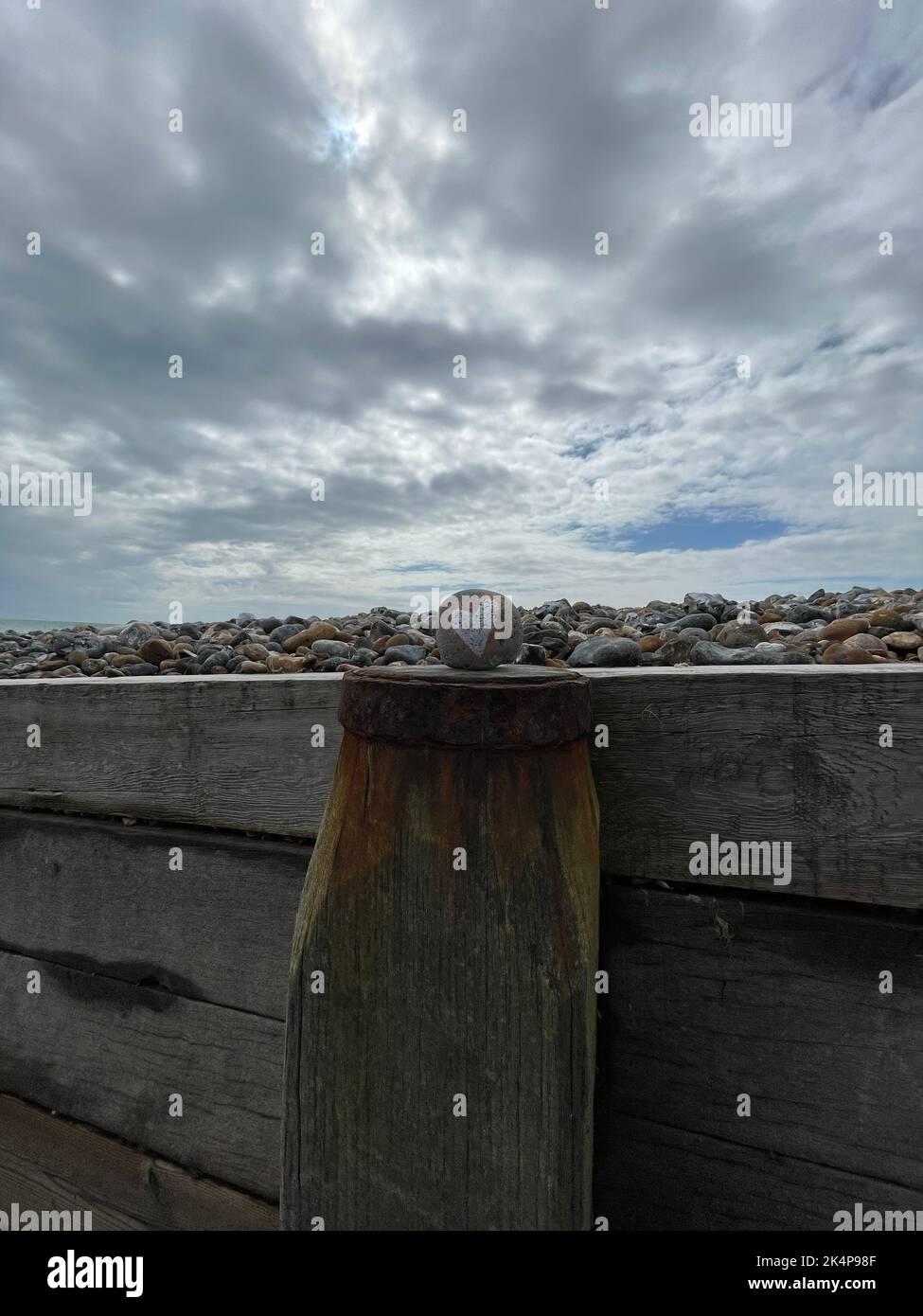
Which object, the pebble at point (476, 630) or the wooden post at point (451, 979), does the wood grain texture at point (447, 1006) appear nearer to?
the wooden post at point (451, 979)

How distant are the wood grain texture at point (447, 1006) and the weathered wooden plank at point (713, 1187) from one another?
0.35 m

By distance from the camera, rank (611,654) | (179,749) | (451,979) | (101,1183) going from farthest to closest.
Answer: (611,654)
(101,1183)
(179,749)
(451,979)

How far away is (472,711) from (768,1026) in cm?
84

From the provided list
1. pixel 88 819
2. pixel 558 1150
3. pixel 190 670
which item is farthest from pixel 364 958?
pixel 190 670

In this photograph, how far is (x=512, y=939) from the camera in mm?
1073

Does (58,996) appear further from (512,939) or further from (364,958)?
(512,939)

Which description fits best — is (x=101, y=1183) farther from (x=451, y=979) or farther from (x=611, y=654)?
(x=611, y=654)

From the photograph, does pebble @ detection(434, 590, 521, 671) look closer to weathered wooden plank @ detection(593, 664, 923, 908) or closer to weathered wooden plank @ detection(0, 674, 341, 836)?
weathered wooden plank @ detection(593, 664, 923, 908)

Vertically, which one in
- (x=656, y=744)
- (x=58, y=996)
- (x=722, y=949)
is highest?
(x=656, y=744)

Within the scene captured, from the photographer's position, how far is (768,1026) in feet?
4.27

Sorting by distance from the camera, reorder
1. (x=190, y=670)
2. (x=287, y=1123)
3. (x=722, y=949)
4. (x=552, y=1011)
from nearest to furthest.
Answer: (x=552, y=1011) → (x=287, y=1123) → (x=722, y=949) → (x=190, y=670)

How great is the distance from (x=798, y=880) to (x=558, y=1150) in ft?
2.04

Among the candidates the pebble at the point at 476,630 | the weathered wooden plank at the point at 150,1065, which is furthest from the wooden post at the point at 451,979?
the weathered wooden plank at the point at 150,1065

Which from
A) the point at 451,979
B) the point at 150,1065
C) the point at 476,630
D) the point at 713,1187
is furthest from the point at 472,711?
the point at 150,1065
